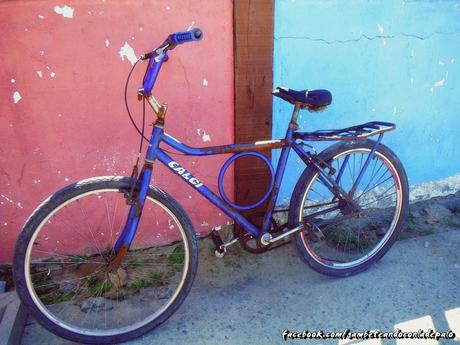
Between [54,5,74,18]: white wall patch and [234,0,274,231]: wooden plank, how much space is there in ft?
3.35

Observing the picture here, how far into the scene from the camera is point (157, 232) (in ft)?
10.5

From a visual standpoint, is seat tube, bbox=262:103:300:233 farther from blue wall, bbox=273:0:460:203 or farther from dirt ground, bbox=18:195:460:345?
blue wall, bbox=273:0:460:203

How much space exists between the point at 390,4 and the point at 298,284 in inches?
85.0

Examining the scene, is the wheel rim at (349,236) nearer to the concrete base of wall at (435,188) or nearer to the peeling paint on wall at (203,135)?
the concrete base of wall at (435,188)

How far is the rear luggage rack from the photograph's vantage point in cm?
262

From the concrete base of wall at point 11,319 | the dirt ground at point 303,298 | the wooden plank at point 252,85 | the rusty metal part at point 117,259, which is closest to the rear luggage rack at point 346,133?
the wooden plank at point 252,85

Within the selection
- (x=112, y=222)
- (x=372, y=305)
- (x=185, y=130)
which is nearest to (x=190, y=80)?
(x=185, y=130)

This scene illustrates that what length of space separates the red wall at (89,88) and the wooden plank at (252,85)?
0.25 ft

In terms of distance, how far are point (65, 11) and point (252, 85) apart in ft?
4.14

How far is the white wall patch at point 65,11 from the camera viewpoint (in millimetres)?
2553

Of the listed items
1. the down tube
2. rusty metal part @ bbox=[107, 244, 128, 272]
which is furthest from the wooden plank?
rusty metal part @ bbox=[107, 244, 128, 272]

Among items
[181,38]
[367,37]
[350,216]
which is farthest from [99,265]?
[367,37]

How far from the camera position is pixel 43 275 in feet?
9.63

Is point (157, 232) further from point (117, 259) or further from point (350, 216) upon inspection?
point (350, 216)
